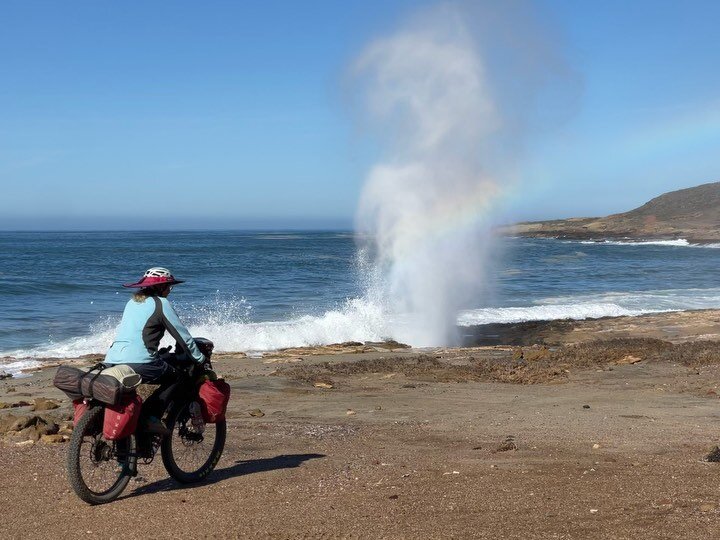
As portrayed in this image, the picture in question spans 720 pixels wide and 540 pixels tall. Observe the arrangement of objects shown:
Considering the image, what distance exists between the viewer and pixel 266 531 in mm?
5180

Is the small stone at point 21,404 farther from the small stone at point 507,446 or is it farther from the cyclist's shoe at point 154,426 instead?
the small stone at point 507,446

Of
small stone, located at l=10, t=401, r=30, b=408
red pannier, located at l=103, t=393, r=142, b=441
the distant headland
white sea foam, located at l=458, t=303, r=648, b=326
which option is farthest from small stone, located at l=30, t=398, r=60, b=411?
the distant headland

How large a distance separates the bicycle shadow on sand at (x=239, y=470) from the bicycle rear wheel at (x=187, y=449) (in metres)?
0.09

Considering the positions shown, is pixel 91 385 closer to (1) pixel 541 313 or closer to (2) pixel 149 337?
(2) pixel 149 337

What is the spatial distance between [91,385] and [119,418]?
0.32 metres

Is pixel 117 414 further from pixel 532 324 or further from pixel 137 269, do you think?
pixel 137 269

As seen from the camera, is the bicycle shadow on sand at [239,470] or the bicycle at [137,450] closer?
the bicycle at [137,450]

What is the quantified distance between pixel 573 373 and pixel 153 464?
8608 mm

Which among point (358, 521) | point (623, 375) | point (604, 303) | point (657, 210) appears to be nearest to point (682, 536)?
point (358, 521)

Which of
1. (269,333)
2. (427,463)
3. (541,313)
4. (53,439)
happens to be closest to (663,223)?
(541,313)

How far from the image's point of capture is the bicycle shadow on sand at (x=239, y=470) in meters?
6.30

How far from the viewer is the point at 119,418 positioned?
5691mm

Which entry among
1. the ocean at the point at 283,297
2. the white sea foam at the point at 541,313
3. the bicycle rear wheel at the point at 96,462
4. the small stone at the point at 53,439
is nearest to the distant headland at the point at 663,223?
the ocean at the point at 283,297

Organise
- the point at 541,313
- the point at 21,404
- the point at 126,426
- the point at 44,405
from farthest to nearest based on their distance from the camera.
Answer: the point at 541,313, the point at 21,404, the point at 44,405, the point at 126,426
